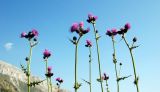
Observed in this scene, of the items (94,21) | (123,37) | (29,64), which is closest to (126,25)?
(123,37)

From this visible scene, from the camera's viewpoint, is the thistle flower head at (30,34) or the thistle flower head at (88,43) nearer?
the thistle flower head at (30,34)

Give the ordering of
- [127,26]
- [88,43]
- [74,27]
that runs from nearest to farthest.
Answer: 1. [74,27]
2. [127,26]
3. [88,43]

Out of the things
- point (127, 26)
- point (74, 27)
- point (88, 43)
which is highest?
point (88, 43)

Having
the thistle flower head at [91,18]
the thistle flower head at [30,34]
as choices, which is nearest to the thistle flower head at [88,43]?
the thistle flower head at [91,18]

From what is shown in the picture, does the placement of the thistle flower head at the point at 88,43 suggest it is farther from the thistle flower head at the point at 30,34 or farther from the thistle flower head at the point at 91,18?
the thistle flower head at the point at 30,34

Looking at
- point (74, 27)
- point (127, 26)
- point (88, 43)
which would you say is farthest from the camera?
point (88, 43)

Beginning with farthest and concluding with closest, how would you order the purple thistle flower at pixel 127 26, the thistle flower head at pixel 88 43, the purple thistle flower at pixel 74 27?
1. the thistle flower head at pixel 88 43
2. the purple thistle flower at pixel 127 26
3. the purple thistle flower at pixel 74 27

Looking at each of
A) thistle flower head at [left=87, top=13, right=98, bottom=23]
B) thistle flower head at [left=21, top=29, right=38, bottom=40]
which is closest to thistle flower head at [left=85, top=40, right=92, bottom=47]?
thistle flower head at [left=87, top=13, right=98, bottom=23]

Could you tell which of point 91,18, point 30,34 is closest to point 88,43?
point 91,18

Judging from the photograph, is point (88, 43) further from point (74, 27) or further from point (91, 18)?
point (74, 27)

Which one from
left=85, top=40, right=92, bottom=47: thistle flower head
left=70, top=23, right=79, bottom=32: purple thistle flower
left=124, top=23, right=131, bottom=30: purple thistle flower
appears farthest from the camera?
left=85, top=40, right=92, bottom=47: thistle flower head

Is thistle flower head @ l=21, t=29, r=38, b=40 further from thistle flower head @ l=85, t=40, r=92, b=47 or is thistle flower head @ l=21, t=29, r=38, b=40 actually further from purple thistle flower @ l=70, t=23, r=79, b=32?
thistle flower head @ l=85, t=40, r=92, b=47

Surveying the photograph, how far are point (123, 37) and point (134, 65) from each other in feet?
7.07

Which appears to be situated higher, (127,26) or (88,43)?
(88,43)
